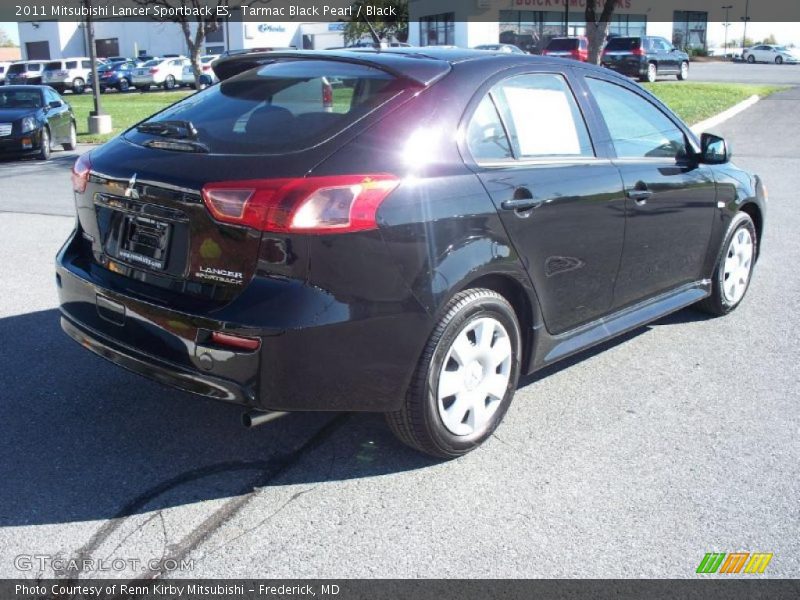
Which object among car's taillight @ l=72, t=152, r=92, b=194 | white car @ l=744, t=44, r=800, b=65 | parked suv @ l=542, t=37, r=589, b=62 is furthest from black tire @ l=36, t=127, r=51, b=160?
white car @ l=744, t=44, r=800, b=65

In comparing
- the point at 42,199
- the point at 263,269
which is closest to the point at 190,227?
the point at 263,269

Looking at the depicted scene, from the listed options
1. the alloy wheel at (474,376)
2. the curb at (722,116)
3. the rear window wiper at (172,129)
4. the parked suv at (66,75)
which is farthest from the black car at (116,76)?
the alloy wheel at (474,376)

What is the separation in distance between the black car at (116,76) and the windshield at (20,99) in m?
30.1

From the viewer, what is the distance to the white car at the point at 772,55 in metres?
62.2

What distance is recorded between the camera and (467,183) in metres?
3.63

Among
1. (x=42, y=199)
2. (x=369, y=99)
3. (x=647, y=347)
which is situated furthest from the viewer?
(x=42, y=199)

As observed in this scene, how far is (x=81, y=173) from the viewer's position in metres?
3.91

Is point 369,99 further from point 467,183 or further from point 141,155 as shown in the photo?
point 141,155

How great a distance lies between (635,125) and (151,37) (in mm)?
72495

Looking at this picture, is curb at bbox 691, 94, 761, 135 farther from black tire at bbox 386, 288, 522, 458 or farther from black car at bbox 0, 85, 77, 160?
black tire at bbox 386, 288, 522, 458

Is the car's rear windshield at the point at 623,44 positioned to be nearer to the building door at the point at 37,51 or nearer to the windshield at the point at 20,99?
the windshield at the point at 20,99

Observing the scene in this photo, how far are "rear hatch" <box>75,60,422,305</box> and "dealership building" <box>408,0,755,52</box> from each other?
156ft

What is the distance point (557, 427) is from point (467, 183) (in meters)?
1.28

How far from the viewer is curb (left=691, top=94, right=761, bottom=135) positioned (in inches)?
713
